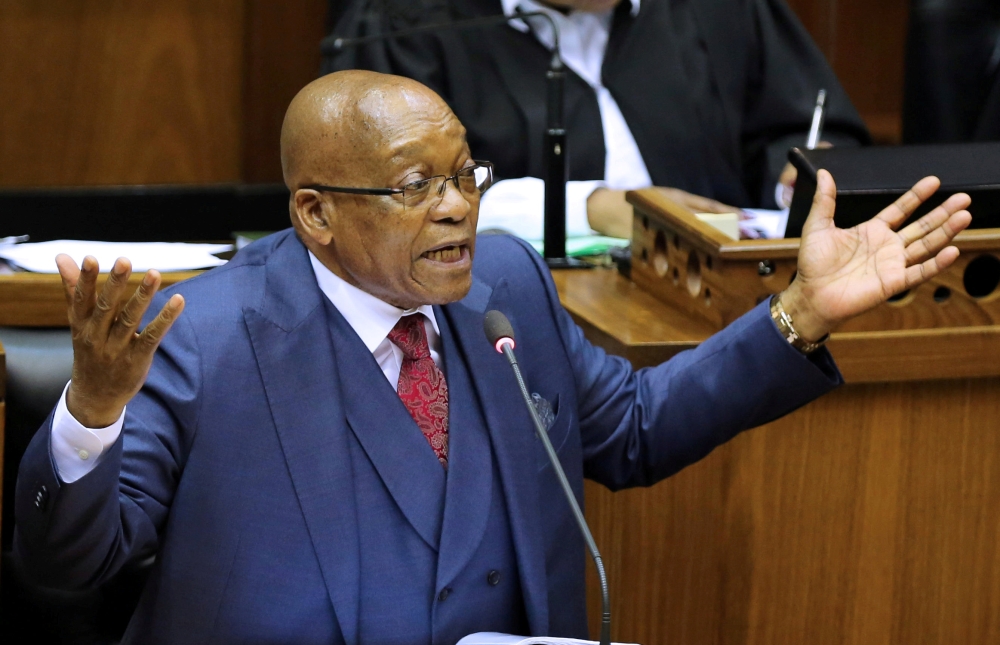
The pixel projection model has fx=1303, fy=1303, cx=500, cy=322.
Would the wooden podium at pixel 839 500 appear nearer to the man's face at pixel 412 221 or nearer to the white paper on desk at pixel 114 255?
the man's face at pixel 412 221

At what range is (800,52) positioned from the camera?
3.20m

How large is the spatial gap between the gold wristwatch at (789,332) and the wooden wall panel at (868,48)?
3.09 metres

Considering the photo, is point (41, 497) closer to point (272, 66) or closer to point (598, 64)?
point (598, 64)

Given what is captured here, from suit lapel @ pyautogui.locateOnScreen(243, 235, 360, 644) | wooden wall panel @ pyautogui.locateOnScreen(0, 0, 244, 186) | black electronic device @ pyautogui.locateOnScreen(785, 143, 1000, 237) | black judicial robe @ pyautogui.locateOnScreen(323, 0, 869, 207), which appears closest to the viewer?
suit lapel @ pyautogui.locateOnScreen(243, 235, 360, 644)

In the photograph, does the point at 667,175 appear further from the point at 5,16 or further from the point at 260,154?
the point at 5,16

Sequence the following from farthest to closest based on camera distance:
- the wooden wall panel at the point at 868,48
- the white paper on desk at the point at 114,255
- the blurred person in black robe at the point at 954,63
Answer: the wooden wall panel at the point at 868,48 < the blurred person in black robe at the point at 954,63 < the white paper on desk at the point at 114,255

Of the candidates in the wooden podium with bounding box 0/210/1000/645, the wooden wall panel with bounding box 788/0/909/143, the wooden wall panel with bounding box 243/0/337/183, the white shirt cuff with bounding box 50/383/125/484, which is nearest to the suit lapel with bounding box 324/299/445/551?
the white shirt cuff with bounding box 50/383/125/484

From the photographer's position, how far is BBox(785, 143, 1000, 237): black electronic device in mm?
1764

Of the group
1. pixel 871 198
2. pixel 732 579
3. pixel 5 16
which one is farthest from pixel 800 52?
pixel 5 16

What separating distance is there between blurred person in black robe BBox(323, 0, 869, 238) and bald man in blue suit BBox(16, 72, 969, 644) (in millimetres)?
1294

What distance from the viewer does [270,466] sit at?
4.76ft

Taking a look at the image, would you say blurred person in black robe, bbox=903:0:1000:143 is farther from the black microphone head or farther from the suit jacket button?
the suit jacket button

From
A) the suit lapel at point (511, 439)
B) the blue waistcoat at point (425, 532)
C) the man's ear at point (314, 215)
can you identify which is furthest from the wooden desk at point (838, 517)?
the man's ear at point (314, 215)

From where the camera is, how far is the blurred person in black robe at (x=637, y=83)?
2.95 m
